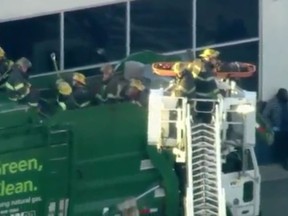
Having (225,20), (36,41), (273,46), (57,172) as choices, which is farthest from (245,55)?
(57,172)

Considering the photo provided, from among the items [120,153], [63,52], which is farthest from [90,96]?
[63,52]

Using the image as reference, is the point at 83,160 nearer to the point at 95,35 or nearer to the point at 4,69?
the point at 4,69

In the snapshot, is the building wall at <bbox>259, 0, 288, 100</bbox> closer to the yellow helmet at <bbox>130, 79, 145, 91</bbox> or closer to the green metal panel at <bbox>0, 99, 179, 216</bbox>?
the yellow helmet at <bbox>130, 79, 145, 91</bbox>

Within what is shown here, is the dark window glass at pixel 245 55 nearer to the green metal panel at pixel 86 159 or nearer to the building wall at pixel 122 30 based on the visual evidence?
the building wall at pixel 122 30

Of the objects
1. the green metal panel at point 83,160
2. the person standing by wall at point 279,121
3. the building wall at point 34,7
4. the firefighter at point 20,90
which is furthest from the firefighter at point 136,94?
the person standing by wall at point 279,121

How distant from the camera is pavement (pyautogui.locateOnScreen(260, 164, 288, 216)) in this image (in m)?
21.9

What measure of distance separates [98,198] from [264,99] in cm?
729

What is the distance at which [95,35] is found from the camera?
23.7 metres

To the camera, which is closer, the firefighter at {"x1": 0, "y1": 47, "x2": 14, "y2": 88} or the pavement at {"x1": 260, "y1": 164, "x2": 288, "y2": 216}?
the firefighter at {"x1": 0, "y1": 47, "x2": 14, "y2": 88}

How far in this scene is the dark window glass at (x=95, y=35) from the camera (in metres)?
23.5

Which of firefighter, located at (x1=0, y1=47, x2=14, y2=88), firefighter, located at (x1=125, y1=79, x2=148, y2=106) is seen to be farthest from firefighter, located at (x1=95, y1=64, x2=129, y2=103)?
firefighter, located at (x1=0, y1=47, x2=14, y2=88)

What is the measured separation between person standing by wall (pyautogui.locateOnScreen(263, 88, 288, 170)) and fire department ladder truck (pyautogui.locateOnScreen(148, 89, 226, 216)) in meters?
6.31

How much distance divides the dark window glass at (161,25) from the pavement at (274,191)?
2611 mm

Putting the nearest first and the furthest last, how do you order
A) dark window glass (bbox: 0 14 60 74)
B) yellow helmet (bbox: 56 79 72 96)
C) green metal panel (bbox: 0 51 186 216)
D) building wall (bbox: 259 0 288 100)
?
green metal panel (bbox: 0 51 186 216) → yellow helmet (bbox: 56 79 72 96) → dark window glass (bbox: 0 14 60 74) → building wall (bbox: 259 0 288 100)
